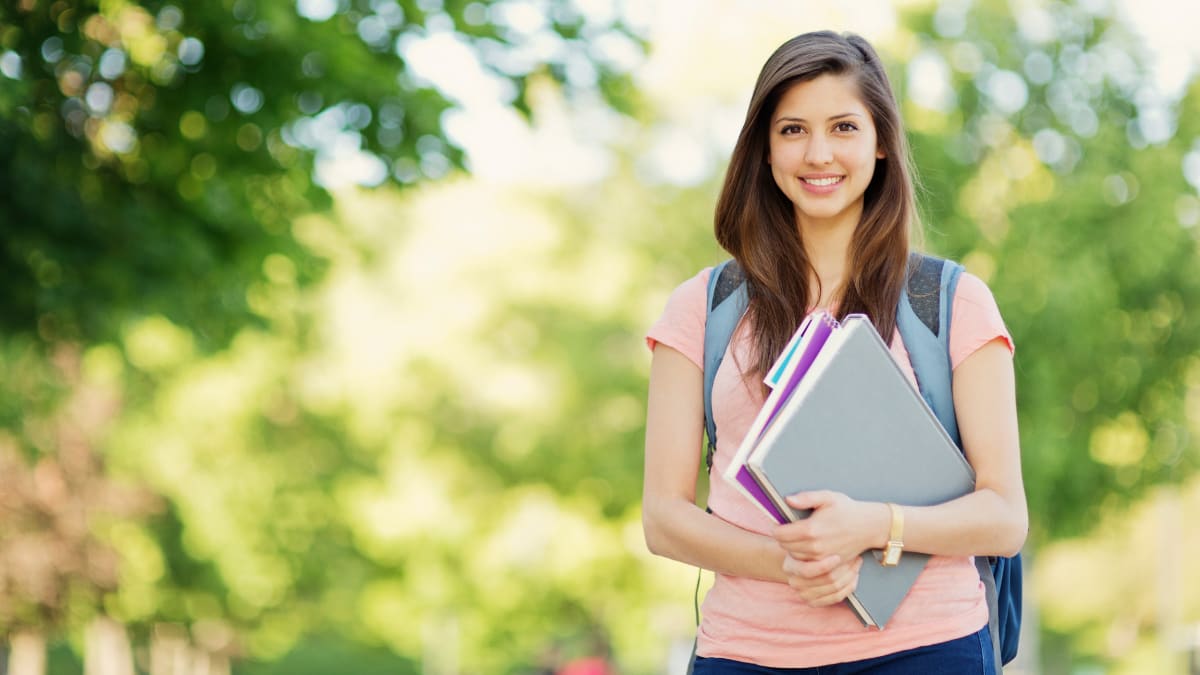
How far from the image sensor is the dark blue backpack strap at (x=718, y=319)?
9.97 ft

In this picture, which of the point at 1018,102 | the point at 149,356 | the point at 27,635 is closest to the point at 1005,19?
the point at 1018,102

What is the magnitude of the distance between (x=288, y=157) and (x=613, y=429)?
16054 millimetres

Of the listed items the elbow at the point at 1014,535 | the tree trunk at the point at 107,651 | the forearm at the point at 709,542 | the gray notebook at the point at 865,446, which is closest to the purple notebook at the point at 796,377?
the gray notebook at the point at 865,446

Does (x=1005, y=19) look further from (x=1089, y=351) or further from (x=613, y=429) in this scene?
(x=613, y=429)

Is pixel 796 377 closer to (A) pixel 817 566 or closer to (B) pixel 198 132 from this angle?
(A) pixel 817 566

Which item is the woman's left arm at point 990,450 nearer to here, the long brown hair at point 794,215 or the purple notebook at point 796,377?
the long brown hair at point 794,215

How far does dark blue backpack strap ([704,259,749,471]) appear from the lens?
9.97 ft

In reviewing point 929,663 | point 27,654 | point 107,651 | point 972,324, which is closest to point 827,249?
point 972,324

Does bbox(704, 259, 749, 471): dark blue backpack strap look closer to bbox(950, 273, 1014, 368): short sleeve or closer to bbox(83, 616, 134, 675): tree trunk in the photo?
bbox(950, 273, 1014, 368): short sleeve

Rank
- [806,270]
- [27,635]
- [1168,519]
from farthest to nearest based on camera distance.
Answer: [1168,519] < [27,635] < [806,270]

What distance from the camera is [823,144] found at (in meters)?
3.00

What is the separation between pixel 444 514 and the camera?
29.7m

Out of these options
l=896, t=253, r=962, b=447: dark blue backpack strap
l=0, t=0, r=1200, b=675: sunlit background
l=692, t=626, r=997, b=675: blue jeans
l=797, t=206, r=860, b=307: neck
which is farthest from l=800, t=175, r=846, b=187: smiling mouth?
l=0, t=0, r=1200, b=675: sunlit background

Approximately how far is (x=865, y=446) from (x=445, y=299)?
27.9 metres
